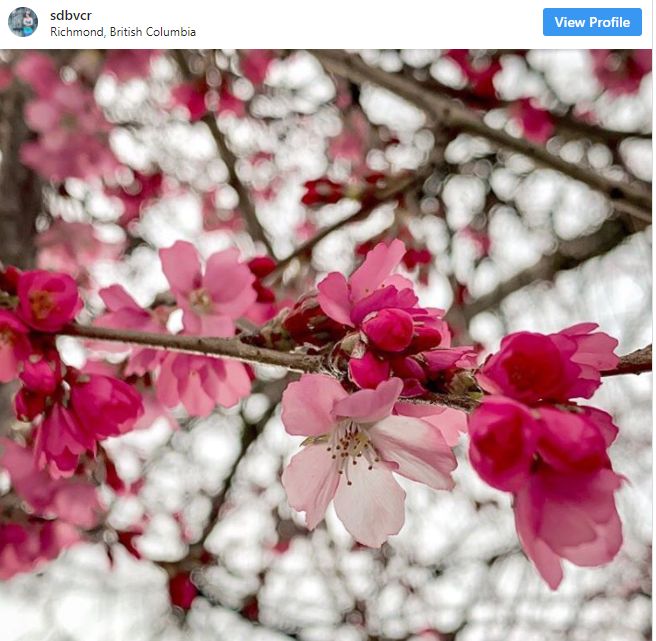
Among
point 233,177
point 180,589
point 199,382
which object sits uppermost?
point 199,382

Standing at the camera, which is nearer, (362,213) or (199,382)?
(199,382)

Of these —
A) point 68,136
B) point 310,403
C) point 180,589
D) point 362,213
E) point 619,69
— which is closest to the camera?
point 310,403

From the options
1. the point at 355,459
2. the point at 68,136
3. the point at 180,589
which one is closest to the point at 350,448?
the point at 355,459

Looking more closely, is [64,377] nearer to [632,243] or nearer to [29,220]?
[29,220]

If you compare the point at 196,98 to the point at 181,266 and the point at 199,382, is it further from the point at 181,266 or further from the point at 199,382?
the point at 199,382

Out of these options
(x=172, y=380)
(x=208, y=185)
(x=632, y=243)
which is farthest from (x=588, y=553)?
(x=208, y=185)

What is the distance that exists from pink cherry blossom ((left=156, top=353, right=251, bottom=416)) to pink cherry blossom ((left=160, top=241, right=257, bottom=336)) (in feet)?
0.17

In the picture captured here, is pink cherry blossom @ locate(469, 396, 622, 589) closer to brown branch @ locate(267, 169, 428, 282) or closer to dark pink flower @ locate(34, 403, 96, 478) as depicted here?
dark pink flower @ locate(34, 403, 96, 478)

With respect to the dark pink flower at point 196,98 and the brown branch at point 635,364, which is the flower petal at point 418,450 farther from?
the dark pink flower at point 196,98

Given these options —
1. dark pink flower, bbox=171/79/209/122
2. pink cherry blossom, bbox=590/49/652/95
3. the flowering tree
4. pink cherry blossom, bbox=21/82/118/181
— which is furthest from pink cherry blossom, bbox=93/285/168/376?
pink cherry blossom, bbox=590/49/652/95
